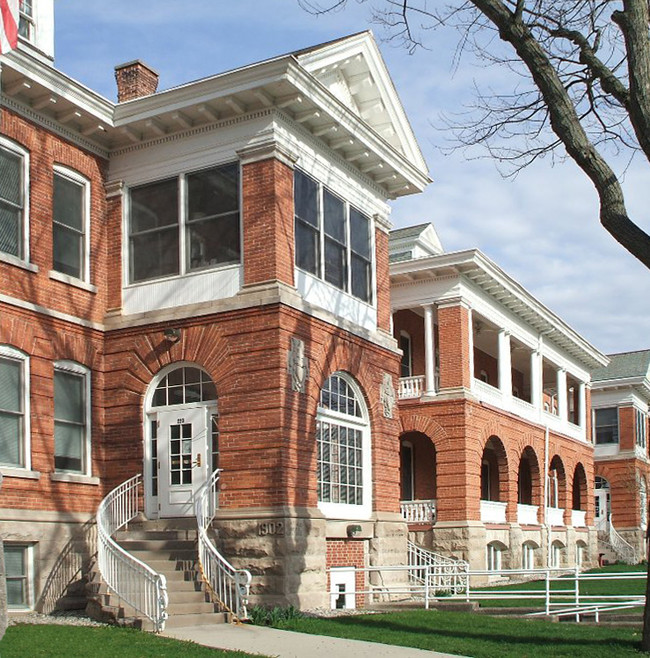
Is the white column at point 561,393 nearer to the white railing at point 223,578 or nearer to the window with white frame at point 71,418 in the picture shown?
the window with white frame at point 71,418

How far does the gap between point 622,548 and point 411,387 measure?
2253 centimetres

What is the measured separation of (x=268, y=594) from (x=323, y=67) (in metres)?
10.00

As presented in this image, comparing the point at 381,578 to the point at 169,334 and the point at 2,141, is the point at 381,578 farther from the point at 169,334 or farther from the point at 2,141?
the point at 2,141

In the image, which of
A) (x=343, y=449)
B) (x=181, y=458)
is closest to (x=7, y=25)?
(x=181, y=458)

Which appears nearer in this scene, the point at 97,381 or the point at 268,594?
the point at 268,594

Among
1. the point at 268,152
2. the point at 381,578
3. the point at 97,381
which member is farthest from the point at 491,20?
the point at 381,578

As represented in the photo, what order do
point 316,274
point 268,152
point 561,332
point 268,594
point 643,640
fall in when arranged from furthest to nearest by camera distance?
point 561,332 → point 316,274 → point 268,152 → point 268,594 → point 643,640

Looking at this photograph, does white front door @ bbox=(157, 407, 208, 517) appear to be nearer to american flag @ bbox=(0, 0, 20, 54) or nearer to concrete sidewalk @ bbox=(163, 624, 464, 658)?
concrete sidewalk @ bbox=(163, 624, 464, 658)

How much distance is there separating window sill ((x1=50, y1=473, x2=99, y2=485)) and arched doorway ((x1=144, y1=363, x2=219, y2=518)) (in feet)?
3.12

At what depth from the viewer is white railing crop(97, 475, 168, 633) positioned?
1527cm

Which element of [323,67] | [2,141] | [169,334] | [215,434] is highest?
[323,67]

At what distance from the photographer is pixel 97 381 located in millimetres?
20016

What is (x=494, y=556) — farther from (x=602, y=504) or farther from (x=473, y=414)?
(x=602, y=504)

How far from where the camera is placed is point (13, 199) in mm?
18531
